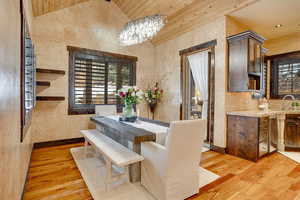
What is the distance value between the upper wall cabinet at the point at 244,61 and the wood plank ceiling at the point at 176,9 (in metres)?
0.62

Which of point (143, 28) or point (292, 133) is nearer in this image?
point (143, 28)

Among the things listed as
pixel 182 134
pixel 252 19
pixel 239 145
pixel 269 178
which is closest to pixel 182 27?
pixel 252 19

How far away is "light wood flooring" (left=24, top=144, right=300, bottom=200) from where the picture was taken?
194 centimetres

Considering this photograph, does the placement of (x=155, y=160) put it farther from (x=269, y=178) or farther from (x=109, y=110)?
(x=109, y=110)

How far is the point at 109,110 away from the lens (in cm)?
403

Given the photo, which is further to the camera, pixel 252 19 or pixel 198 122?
pixel 252 19

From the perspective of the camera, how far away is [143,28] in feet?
9.76

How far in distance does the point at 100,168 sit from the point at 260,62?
386 centimetres

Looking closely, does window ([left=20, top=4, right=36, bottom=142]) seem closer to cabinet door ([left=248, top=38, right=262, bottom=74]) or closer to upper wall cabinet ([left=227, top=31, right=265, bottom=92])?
upper wall cabinet ([left=227, top=31, right=265, bottom=92])

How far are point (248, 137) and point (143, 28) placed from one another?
2.87 m

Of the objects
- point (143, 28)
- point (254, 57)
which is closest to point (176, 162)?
point (143, 28)

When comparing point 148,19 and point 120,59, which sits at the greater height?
point 148,19

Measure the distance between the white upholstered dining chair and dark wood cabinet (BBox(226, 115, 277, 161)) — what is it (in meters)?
1.69

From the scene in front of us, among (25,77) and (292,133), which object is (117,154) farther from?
(292,133)
